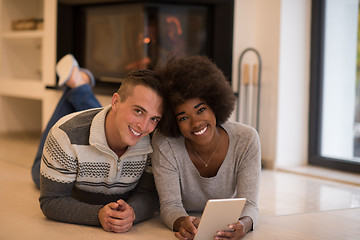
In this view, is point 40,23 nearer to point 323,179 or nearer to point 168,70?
point 323,179

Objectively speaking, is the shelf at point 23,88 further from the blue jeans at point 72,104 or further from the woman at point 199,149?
the woman at point 199,149

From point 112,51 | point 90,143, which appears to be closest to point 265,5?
point 112,51

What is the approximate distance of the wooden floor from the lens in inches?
77.0

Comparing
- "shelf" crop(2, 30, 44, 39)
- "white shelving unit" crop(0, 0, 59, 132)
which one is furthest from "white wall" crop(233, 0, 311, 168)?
"shelf" crop(2, 30, 44, 39)

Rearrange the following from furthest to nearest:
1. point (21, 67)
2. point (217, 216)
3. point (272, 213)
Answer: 1. point (21, 67)
2. point (272, 213)
3. point (217, 216)

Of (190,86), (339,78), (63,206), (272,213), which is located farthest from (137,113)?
(339,78)

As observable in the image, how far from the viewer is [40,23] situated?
555cm

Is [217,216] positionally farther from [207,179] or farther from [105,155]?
[105,155]

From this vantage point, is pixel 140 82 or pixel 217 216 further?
pixel 140 82

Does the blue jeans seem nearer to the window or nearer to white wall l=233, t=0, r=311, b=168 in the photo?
white wall l=233, t=0, r=311, b=168

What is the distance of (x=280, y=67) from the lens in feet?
13.9

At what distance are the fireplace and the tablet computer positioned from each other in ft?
7.97

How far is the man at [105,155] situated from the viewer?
2000 millimetres

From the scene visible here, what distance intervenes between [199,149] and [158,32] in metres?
2.29
